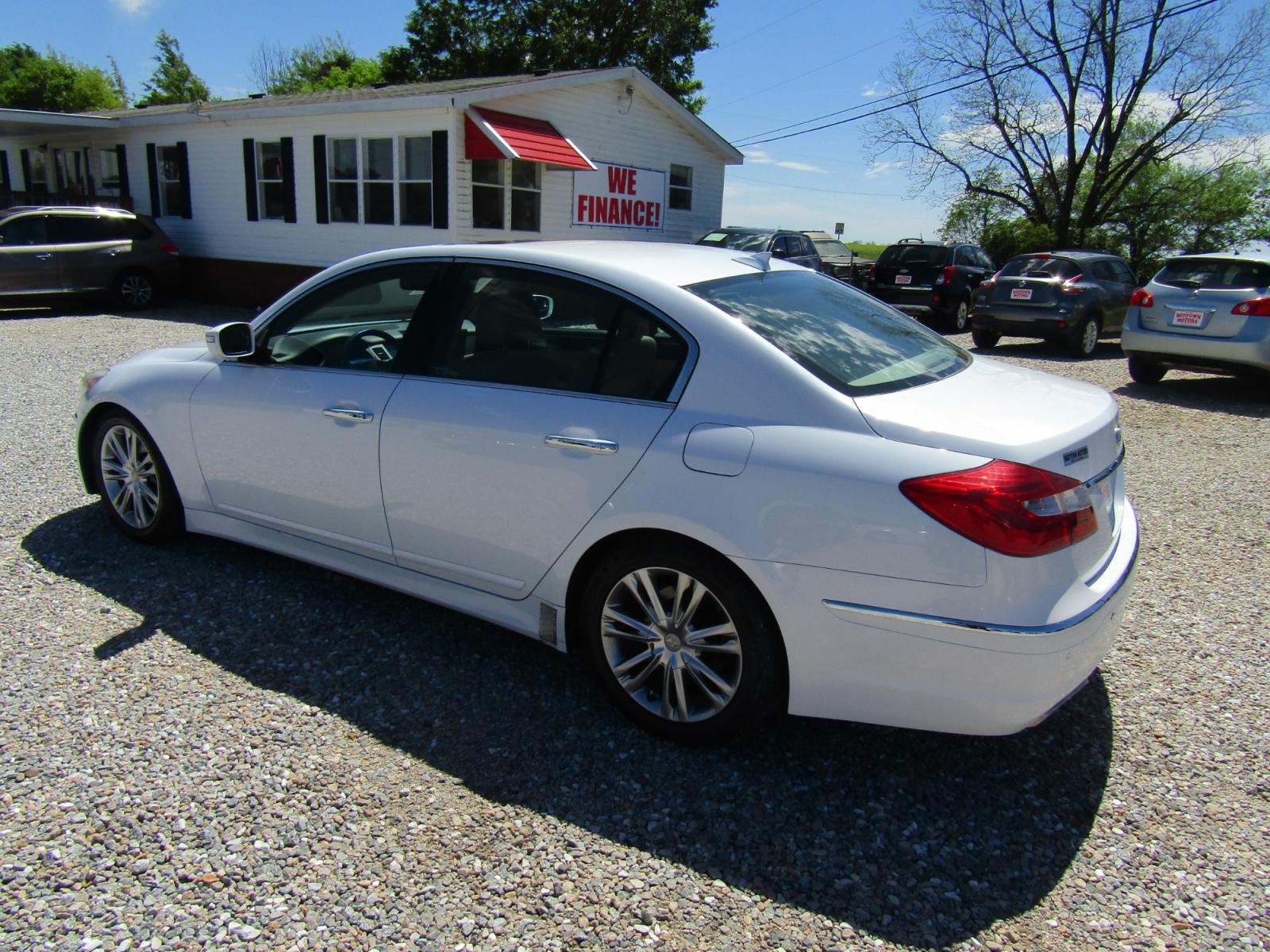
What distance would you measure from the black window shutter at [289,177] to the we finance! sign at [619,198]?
489 cm

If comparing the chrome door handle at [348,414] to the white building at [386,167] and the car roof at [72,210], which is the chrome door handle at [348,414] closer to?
the white building at [386,167]

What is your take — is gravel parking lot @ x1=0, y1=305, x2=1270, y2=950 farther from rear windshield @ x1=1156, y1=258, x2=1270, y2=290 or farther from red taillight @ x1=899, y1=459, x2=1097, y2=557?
rear windshield @ x1=1156, y1=258, x2=1270, y2=290

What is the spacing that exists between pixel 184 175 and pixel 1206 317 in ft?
56.3

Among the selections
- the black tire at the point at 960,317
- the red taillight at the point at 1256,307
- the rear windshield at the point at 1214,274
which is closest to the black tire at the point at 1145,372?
the rear windshield at the point at 1214,274

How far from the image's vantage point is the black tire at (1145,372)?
419 inches

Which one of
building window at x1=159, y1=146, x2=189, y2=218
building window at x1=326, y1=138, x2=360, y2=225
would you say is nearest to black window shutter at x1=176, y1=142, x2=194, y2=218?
building window at x1=159, y1=146, x2=189, y2=218

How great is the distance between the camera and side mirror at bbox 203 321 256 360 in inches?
152

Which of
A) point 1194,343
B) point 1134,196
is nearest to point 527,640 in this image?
point 1194,343

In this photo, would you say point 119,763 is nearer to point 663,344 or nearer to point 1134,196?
point 663,344

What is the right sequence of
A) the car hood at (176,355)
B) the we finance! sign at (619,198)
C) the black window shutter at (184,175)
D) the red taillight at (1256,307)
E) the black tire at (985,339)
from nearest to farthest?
the car hood at (176,355) < the red taillight at (1256,307) < the black tire at (985,339) < the we finance! sign at (619,198) < the black window shutter at (184,175)

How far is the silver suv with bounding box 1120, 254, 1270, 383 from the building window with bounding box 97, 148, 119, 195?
19002 mm

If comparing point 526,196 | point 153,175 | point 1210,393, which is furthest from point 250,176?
point 1210,393

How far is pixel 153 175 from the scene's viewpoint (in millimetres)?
18016

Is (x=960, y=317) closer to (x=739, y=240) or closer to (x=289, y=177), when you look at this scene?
(x=739, y=240)
